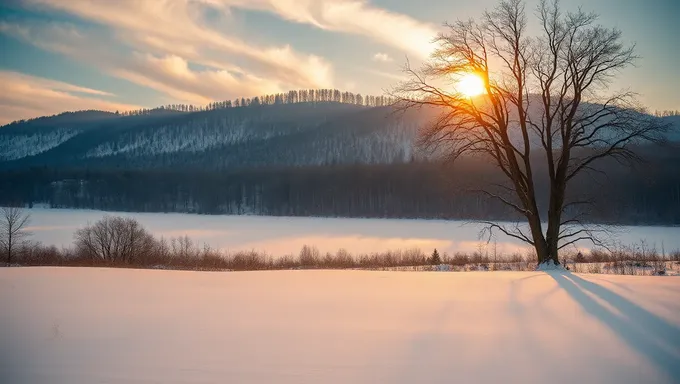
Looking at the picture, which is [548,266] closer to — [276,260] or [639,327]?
[639,327]

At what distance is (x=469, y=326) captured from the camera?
505cm

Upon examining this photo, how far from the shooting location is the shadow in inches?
166

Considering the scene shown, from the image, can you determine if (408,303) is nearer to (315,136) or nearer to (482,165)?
(482,165)

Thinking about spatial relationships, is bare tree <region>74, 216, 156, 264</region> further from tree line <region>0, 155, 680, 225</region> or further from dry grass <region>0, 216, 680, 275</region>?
tree line <region>0, 155, 680, 225</region>

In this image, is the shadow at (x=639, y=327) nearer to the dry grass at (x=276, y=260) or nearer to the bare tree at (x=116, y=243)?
the dry grass at (x=276, y=260)

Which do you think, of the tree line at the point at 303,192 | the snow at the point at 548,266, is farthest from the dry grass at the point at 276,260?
the tree line at the point at 303,192

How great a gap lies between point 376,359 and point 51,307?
479cm

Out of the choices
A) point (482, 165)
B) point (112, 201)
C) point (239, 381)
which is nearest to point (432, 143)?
point (239, 381)

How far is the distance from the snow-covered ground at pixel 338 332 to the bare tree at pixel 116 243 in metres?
25.3

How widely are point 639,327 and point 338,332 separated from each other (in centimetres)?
375

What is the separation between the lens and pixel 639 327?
4.98 m

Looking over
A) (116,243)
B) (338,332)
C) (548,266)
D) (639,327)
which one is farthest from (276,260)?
(639,327)

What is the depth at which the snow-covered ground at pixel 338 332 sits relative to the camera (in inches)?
155

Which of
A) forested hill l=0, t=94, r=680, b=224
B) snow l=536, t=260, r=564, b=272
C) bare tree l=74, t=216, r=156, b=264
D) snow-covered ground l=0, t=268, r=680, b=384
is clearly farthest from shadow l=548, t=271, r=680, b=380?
forested hill l=0, t=94, r=680, b=224
